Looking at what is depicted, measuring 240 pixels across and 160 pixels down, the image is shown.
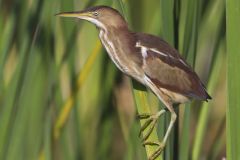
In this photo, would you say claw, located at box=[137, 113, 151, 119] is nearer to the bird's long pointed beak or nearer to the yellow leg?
the yellow leg

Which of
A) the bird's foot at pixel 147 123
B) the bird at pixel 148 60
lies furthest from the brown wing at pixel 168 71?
the bird's foot at pixel 147 123

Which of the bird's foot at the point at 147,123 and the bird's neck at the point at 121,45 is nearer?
the bird's foot at the point at 147,123

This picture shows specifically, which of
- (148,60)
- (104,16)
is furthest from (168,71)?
(104,16)

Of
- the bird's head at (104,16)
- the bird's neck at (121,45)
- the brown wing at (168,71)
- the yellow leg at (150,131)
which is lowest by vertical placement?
the yellow leg at (150,131)

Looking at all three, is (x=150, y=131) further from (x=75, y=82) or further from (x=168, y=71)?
(x=75, y=82)

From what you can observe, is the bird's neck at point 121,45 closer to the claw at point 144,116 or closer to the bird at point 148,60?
the bird at point 148,60

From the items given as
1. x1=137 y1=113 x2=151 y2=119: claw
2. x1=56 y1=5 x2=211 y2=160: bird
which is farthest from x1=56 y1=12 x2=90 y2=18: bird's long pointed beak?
x1=137 y1=113 x2=151 y2=119: claw

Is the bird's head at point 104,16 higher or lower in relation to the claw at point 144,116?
higher
